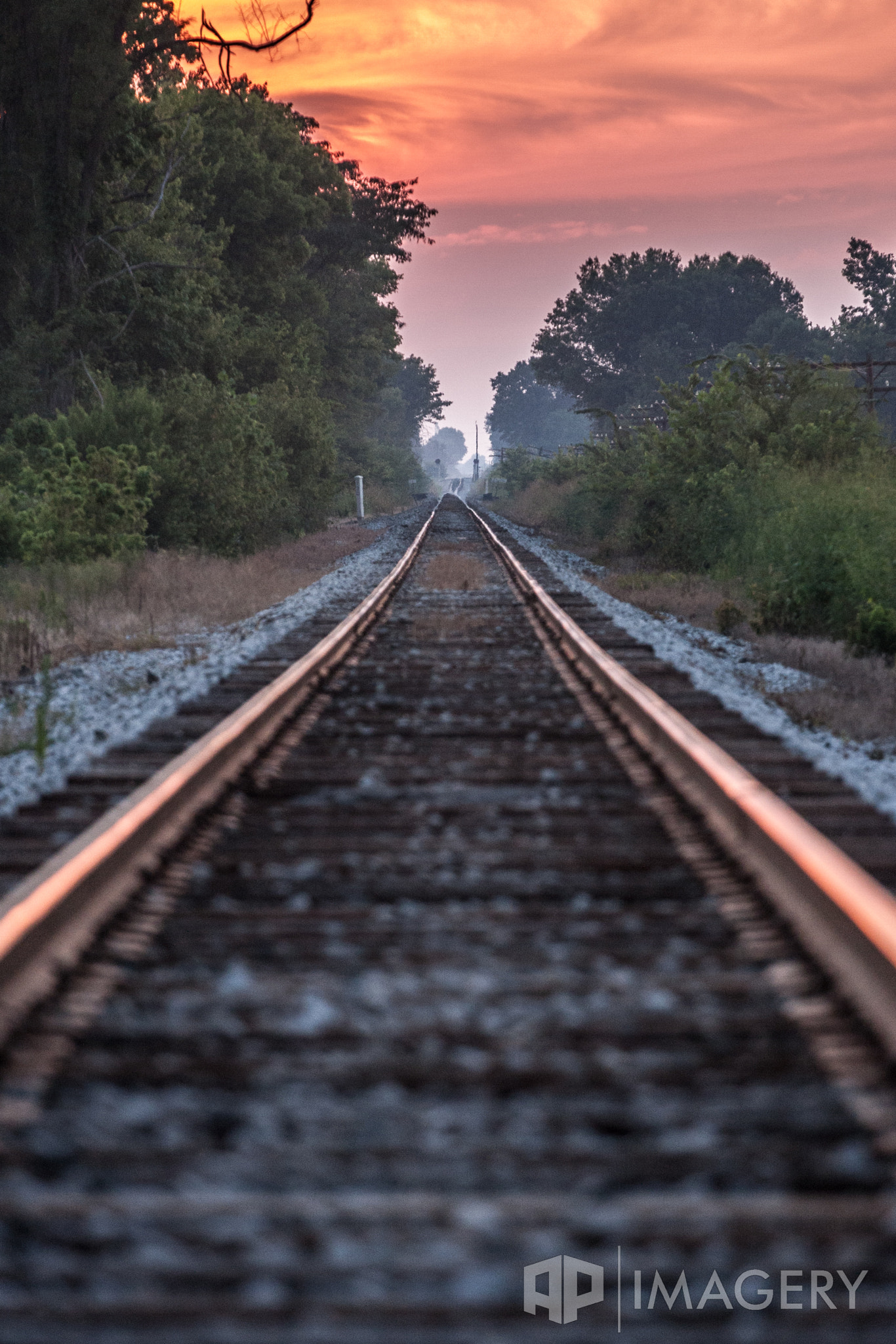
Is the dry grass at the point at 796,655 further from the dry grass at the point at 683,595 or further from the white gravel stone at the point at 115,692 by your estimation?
the white gravel stone at the point at 115,692

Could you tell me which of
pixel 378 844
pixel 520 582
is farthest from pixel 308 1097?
pixel 520 582

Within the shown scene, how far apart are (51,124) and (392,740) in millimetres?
19078

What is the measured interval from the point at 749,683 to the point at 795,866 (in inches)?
218

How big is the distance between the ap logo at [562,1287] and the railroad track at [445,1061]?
0.02 metres

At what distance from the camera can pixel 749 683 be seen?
9016mm

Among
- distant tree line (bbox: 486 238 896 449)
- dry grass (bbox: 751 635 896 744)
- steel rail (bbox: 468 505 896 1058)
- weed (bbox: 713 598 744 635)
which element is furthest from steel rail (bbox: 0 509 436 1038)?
distant tree line (bbox: 486 238 896 449)

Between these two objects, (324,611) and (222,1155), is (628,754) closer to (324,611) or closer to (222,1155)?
(222,1155)

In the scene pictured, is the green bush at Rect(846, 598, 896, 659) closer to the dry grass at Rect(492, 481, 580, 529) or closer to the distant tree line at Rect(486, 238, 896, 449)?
the dry grass at Rect(492, 481, 580, 529)

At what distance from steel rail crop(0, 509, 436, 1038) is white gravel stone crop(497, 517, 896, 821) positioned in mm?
2844

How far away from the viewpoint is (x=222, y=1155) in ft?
7.59

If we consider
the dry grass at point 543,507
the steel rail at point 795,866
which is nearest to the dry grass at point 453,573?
the steel rail at point 795,866

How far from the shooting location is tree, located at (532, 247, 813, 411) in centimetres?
9081

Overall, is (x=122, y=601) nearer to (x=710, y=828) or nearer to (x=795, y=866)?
(x=710, y=828)

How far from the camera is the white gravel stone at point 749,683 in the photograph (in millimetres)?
5625
